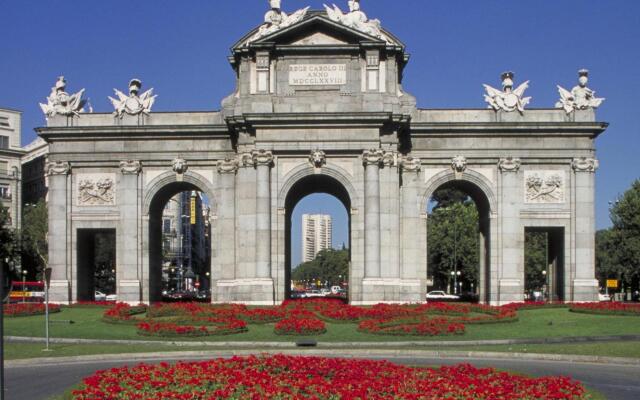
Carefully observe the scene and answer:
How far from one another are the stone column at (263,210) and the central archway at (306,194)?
2.10 meters

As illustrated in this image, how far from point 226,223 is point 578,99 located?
1100 inches

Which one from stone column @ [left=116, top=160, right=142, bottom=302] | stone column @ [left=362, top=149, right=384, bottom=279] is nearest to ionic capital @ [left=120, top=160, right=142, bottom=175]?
stone column @ [left=116, top=160, right=142, bottom=302]

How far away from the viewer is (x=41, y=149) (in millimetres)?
137750

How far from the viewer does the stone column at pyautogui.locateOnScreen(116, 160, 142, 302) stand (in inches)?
2579

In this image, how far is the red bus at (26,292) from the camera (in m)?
85.9

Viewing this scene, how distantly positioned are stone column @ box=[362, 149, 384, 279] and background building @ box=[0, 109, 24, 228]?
7603cm

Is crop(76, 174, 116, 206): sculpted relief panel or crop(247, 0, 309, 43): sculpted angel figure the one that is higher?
crop(247, 0, 309, 43): sculpted angel figure

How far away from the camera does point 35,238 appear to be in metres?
108

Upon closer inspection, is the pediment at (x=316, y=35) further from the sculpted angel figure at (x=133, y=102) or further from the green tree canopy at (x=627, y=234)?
the green tree canopy at (x=627, y=234)

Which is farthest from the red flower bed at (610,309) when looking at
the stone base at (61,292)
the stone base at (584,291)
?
the stone base at (61,292)

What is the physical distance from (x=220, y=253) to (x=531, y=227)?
23353 mm

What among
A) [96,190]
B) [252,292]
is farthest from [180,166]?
[252,292]

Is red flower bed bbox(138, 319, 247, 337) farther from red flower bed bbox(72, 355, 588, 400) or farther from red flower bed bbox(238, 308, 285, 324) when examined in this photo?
red flower bed bbox(72, 355, 588, 400)

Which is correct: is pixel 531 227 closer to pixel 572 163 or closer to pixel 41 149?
pixel 572 163
